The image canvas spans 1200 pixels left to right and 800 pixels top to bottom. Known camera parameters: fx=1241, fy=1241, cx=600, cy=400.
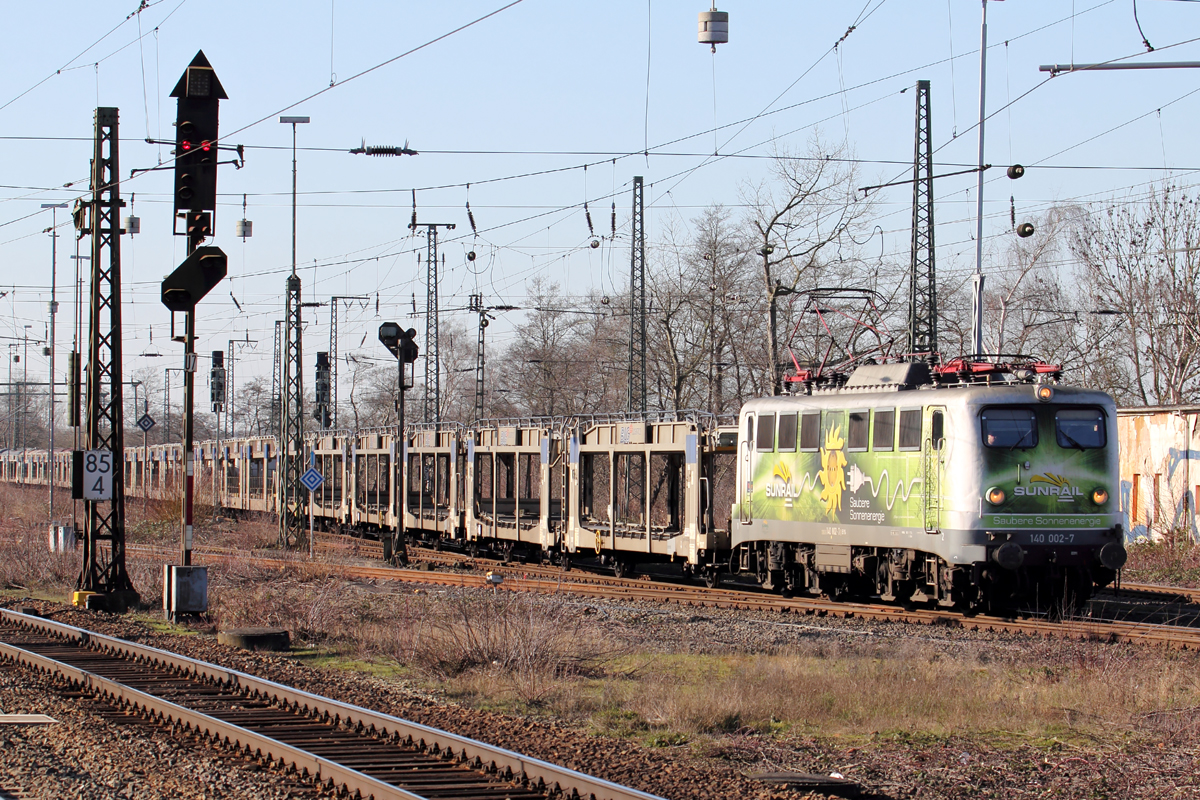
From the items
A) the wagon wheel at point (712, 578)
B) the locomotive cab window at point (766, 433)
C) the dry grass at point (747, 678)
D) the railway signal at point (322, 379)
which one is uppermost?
the railway signal at point (322, 379)

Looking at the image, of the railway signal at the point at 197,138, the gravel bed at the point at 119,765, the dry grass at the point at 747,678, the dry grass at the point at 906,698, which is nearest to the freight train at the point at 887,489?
the dry grass at the point at 747,678

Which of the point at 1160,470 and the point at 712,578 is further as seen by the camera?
the point at 1160,470

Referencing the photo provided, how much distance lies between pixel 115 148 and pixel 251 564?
8.50 metres

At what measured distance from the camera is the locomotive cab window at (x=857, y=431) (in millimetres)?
17719

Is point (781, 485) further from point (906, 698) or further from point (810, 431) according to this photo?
point (906, 698)

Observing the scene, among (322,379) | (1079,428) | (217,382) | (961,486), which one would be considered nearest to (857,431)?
(961,486)

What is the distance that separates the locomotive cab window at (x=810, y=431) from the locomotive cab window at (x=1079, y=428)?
3609 mm

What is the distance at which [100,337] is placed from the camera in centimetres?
1980

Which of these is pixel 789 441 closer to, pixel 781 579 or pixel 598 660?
pixel 781 579

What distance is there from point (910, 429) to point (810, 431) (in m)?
2.22

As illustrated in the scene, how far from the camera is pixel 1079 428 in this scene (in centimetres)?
1638

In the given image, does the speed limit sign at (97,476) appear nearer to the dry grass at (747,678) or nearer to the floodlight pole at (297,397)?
the dry grass at (747,678)

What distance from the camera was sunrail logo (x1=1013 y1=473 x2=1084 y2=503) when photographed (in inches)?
633

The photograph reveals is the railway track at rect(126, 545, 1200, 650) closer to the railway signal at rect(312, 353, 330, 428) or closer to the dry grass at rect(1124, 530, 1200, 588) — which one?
the dry grass at rect(1124, 530, 1200, 588)
